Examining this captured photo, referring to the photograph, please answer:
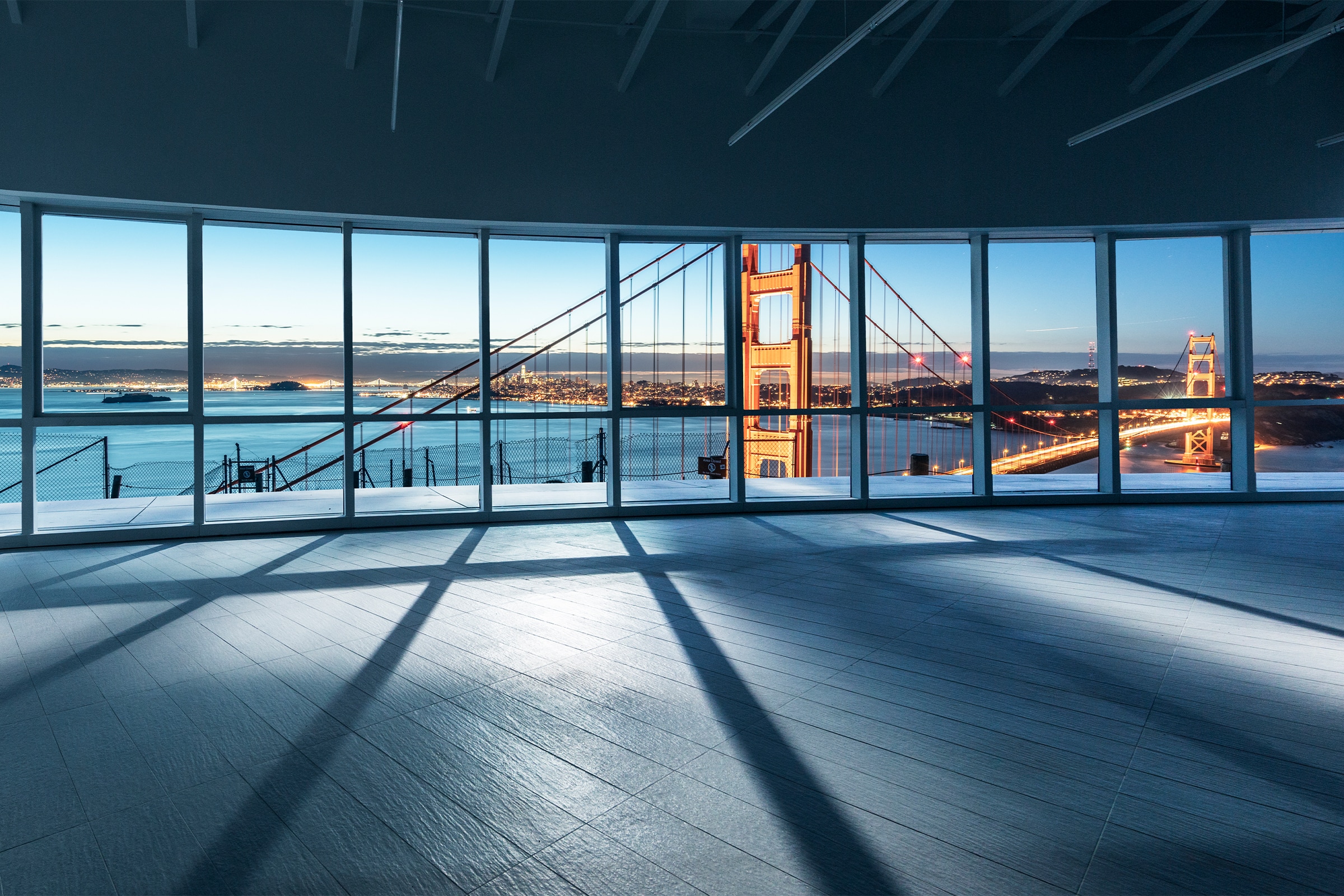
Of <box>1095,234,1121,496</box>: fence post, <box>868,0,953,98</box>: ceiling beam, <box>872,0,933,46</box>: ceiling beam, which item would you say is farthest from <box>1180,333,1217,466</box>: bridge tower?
<box>872,0,933,46</box>: ceiling beam

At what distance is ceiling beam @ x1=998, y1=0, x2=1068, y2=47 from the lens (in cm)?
550

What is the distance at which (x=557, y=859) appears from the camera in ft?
4.71

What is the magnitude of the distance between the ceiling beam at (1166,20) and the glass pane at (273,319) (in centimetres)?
692

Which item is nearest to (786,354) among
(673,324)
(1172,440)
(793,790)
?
(673,324)

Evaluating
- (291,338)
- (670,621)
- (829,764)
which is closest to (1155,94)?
(670,621)

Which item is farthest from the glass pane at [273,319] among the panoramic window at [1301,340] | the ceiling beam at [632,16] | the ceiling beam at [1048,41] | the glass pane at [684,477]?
the panoramic window at [1301,340]

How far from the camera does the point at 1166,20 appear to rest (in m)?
5.89

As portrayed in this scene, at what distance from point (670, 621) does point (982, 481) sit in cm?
435

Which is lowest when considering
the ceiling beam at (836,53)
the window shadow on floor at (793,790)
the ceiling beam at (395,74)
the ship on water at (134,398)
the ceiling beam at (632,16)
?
the window shadow on floor at (793,790)

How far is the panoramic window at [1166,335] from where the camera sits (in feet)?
21.5

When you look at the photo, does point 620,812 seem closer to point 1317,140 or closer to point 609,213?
point 609,213

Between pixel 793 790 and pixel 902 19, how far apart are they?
6103 millimetres

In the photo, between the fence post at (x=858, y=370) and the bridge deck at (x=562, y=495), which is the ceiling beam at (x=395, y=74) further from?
the fence post at (x=858, y=370)

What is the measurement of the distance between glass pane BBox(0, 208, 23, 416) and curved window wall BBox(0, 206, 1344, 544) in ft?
0.08
